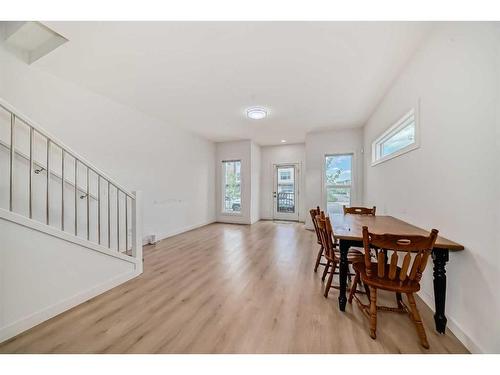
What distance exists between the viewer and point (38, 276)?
5.65 ft

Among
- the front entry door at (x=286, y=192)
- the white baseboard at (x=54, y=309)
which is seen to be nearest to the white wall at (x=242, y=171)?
the front entry door at (x=286, y=192)

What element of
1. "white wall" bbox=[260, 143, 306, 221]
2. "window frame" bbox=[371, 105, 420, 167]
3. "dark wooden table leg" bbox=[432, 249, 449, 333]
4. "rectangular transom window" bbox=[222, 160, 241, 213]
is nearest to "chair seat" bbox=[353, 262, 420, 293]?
"dark wooden table leg" bbox=[432, 249, 449, 333]

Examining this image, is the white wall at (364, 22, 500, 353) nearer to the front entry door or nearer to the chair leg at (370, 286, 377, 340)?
the chair leg at (370, 286, 377, 340)

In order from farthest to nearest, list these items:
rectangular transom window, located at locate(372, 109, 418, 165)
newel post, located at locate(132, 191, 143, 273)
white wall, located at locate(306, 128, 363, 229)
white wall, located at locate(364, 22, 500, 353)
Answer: white wall, located at locate(306, 128, 363, 229) → newel post, located at locate(132, 191, 143, 273) → rectangular transom window, located at locate(372, 109, 418, 165) → white wall, located at locate(364, 22, 500, 353)

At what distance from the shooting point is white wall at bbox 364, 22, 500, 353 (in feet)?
4.24

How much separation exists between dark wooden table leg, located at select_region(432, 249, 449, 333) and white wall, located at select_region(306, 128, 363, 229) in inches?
147

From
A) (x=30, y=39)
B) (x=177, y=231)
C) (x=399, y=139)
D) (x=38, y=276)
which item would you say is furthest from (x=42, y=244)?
(x=399, y=139)

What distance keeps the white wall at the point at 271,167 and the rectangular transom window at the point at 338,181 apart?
1.36 metres

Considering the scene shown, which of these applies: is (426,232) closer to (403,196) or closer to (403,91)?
(403,196)

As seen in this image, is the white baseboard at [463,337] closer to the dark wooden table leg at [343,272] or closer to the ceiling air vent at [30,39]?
the dark wooden table leg at [343,272]

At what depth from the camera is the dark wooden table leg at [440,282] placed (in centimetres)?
158

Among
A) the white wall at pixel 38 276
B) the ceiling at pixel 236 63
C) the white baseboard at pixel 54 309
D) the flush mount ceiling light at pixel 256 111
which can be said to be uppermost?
the ceiling at pixel 236 63

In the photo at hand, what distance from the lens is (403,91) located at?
2576mm
